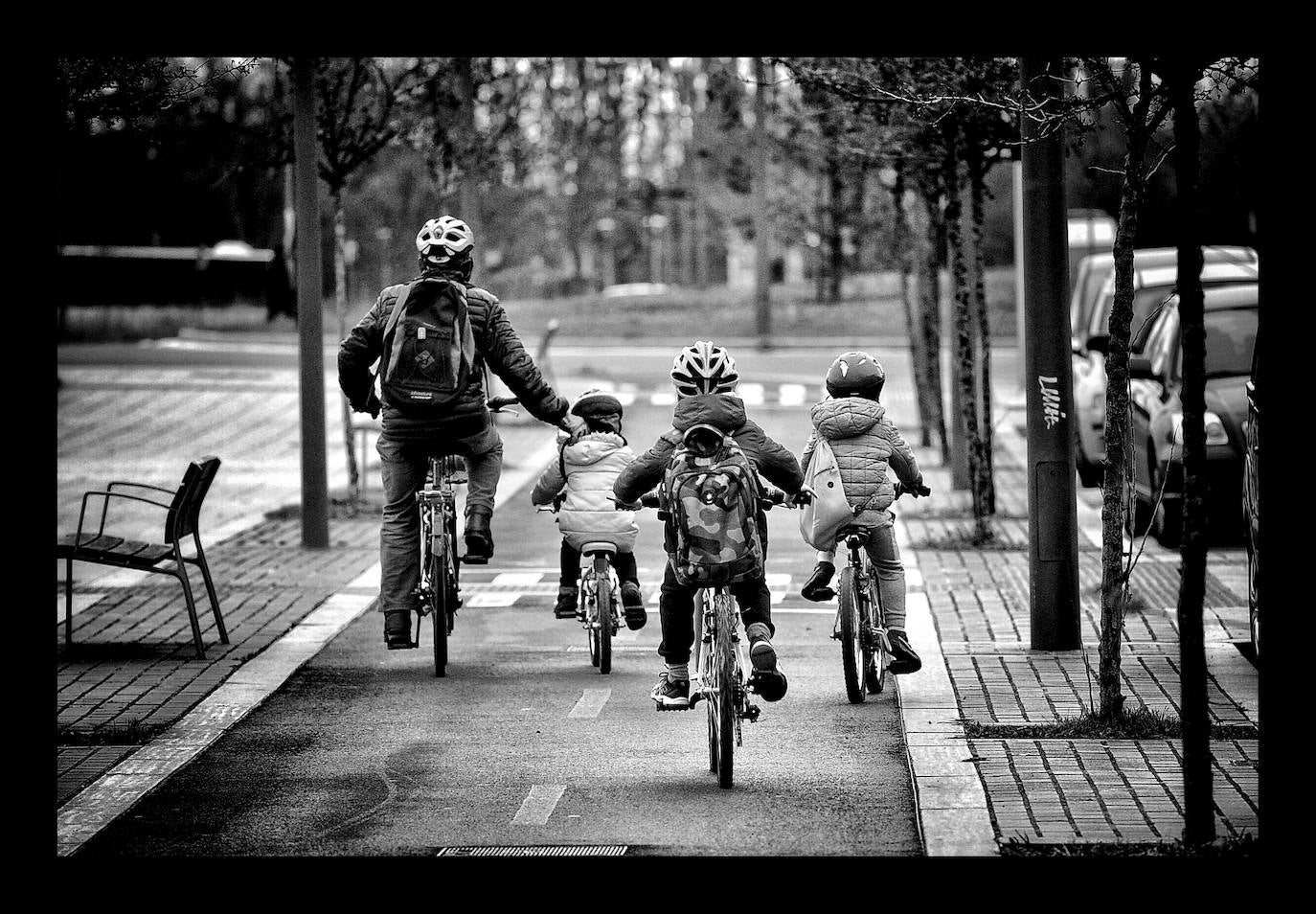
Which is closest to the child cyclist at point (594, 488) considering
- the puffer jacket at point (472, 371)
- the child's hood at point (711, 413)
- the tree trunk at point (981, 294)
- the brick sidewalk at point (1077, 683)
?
the puffer jacket at point (472, 371)

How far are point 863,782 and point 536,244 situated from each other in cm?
6087

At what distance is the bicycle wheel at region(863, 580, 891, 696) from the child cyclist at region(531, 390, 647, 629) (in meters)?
1.14

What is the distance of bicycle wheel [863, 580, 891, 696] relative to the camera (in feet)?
26.9

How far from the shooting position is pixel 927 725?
7.65 m

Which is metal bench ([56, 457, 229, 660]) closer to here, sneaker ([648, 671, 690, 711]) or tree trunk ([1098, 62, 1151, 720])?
sneaker ([648, 671, 690, 711])

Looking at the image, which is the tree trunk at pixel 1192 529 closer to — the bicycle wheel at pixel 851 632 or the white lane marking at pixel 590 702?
the bicycle wheel at pixel 851 632

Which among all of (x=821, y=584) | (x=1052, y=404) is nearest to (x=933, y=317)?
(x=1052, y=404)

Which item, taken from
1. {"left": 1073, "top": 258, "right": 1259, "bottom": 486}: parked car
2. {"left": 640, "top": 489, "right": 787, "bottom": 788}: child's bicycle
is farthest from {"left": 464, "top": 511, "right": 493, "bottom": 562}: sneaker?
{"left": 1073, "top": 258, "right": 1259, "bottom": 486}: parked car

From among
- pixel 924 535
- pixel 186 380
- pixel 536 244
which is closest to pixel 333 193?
pixel 924 535

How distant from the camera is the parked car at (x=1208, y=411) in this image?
13.0 metres

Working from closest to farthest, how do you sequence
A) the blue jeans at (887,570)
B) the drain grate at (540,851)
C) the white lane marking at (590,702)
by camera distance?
the drain grate at (540,851), the white lane marking at (590,702), the blue jeans at (887,570)

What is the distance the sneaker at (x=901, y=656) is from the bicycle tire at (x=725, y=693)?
1377mm

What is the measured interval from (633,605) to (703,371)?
2.07 m
